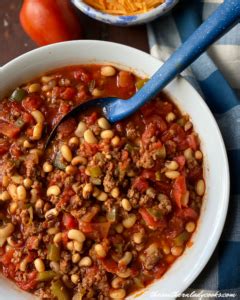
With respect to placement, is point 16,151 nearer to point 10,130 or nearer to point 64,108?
point 10,130

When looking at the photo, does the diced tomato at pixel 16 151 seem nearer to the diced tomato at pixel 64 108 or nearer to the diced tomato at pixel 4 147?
the diced tomato at pixel 4 147

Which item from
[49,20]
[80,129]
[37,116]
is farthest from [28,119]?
[49,20]

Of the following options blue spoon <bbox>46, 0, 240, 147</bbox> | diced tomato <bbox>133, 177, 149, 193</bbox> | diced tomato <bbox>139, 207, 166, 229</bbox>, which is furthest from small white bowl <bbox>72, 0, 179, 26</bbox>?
diced tomato <bbox>139, 207, 166, 229</bbox>

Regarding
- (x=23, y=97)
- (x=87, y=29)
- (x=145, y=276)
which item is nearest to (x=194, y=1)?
(x=87, y=29)

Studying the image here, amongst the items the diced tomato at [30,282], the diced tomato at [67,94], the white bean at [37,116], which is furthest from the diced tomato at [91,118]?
the diced tomato at [30,282]

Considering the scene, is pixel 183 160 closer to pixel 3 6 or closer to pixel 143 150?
pixel 143 150

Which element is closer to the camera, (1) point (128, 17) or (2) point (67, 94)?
(2) point (67, 94)
